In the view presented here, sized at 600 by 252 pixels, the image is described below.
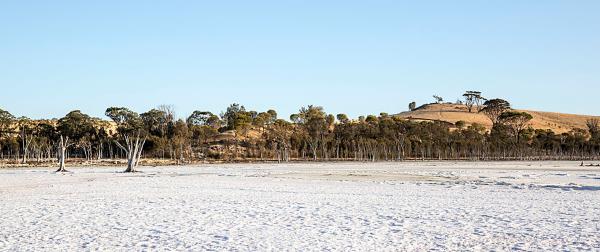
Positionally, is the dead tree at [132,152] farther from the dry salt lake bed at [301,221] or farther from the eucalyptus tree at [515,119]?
the eucalyptus tree at [515,119]

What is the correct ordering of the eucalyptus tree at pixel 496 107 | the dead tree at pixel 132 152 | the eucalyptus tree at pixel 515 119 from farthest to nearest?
1. the eucalyptus tree at pixel 496 107
2. the eucalyptus tree at pixel 515 119
3. the dead tree at pixel 132 152

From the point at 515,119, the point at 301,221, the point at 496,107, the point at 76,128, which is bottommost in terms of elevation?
the point at 301,221

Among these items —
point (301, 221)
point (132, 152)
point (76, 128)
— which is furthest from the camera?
point (76, 128)

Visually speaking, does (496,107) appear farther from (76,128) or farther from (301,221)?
(301,221)

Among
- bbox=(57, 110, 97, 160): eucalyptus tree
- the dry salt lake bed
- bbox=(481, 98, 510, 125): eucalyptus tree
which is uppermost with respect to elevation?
bbox=(481, 98, 510, 125): eucalyptus tree

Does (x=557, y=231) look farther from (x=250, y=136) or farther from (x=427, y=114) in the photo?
(x=427, y=114)

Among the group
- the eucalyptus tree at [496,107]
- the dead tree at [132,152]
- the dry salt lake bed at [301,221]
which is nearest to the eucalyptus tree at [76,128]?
the dead tree at [132,152]

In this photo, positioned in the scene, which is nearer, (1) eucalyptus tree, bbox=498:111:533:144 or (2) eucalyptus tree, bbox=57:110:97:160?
(2) eucalyptus tree, bbox=57:110:97:160

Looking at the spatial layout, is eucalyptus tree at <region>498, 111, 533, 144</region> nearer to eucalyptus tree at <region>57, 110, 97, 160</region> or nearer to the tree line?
the tree line

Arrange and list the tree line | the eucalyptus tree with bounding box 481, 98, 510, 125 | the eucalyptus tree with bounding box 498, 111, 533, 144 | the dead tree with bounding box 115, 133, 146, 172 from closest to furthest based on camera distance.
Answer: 1. the dead tree with bounding box 115, 133, 146, 172
2. the tree line
3. the eucalyptus tree with bounding box 498, 111, 533, 144
4. the eucalyptus tree with bounding box 481, 98, 510, 125

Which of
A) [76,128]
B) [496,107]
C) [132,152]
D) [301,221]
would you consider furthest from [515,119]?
[301,221]

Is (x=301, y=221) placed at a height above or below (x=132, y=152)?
below

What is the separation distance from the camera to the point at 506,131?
138 m

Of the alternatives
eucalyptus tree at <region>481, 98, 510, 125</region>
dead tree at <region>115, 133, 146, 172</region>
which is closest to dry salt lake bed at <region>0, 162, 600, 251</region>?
dead tree at <region>115, 133, 146, 172</region>
